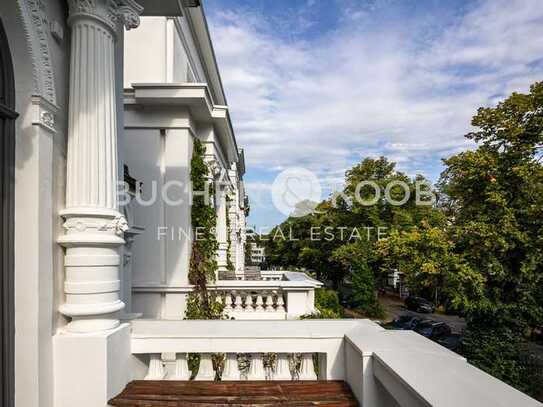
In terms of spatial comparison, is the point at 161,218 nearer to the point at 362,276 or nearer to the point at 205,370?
the point at 205,370

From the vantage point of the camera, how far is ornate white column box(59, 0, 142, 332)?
2.43m

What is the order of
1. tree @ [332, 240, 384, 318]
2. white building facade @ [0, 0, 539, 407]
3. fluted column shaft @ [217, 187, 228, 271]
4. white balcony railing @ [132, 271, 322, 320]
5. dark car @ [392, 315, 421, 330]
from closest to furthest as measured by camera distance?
white building facade @ [0, 0, 539, 407] < white balcony railing @ [132, 271, 322, 320] < fluted column shaft @ [217, 187, 228, 271] < dark car @ [392, 315, 421, 330] < tree @ [332, 240, 384, 318]

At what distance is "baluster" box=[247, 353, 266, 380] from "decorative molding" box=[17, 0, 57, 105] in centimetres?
259

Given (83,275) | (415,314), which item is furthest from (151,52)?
(415,314)

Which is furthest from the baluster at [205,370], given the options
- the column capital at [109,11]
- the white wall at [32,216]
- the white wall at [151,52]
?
the white wall at [151,52]

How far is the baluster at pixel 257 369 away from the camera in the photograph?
295cm

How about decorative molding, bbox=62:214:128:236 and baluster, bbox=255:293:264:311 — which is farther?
baluster, bbox=255:293:264:311

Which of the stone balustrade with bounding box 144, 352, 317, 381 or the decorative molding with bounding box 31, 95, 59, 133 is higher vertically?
the decorative molding with bounding box 31, 95, 59, 133

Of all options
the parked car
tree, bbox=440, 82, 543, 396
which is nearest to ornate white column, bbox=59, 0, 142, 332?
tree, bbox=440, 82, 543, 396

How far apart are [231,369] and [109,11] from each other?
3168 mm

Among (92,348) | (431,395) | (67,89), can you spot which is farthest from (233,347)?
(67,89)

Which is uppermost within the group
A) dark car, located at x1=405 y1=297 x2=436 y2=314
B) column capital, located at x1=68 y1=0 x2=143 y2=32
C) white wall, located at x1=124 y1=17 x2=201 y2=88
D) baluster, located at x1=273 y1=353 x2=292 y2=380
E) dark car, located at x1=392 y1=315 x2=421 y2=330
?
white wall, located at x1=124 y1=17 x2=201 y2=88

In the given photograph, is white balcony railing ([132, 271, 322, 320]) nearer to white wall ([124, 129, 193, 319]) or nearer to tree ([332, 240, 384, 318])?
white wall ([124, 129, 193, 319])

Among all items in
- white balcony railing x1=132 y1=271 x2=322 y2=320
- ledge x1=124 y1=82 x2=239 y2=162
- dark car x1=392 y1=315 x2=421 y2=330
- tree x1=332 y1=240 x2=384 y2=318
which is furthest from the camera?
tree x1=332 y1=240 x2=384 y2=318
